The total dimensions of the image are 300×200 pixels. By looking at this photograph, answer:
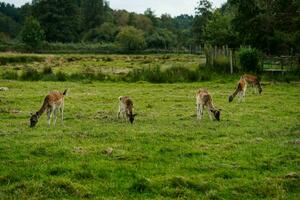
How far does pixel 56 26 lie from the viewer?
125000 millimetres

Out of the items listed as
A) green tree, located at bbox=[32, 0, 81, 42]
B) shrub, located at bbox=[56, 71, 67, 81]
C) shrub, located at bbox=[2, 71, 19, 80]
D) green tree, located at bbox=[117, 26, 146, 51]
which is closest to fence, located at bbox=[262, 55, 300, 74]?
shrub, located at bbox=[56, 71, 67, 81]

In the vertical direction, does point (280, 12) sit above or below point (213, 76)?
above

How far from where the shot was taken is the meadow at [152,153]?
11.7m

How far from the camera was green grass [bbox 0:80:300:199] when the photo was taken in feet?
38.3

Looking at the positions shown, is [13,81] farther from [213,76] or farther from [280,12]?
[280,12]

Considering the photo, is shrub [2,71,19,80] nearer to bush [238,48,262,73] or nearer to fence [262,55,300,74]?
bush [238,48,262,73]

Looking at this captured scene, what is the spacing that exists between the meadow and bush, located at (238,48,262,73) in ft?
55.4

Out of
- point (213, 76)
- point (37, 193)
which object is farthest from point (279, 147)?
point (213, 76)

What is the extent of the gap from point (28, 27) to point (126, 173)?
87.8 meters

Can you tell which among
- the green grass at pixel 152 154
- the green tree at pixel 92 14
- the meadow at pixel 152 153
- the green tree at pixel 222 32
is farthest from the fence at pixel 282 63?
the green tree at pixel 92 14

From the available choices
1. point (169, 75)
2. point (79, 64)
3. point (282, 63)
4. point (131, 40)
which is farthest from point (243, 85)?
point (131, 40)

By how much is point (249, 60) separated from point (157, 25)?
397 feet

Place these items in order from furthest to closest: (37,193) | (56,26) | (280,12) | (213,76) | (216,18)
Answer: (56,26), (216,18), (280,12), (213,76), (37,193)

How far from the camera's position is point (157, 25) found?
6383 inches
